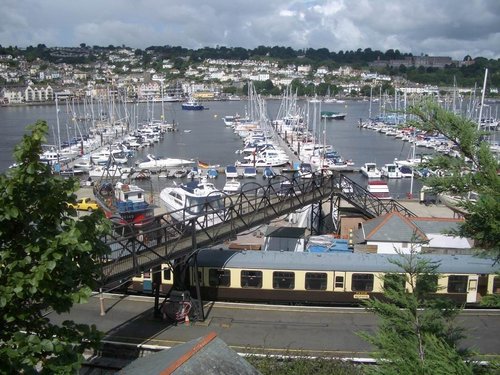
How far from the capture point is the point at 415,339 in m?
7.45

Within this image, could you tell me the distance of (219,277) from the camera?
46.8 ft

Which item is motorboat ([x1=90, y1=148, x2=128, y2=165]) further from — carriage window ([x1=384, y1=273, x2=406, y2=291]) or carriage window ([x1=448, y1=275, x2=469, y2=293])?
carriage window ([x1=384, y1=273, x2=406, y2=291])

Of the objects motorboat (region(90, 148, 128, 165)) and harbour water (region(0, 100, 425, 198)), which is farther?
harbour water (region(0, 100, 425, 198))

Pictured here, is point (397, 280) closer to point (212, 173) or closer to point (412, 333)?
point (412, 333)

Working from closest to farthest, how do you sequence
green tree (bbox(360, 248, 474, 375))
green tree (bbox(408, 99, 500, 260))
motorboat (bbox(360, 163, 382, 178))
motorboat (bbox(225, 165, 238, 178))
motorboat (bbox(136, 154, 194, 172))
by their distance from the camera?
green tree (bbox(408, 99, 500, 260)) < green tree (bbox(360, 248, 474, 375)) < motorboat (bbox(225, 165, 238, 178)) < motorboat (bbox(360, 163, 382, 178)) < motorboat (bbox(136, 154, 194, 172))

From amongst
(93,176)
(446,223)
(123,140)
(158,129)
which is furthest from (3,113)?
(446,223)

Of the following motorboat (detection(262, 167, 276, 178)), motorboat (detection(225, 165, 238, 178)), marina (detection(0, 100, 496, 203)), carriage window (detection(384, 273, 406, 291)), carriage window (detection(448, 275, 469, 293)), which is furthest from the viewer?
marina (detection(0, 100, 496, 203))

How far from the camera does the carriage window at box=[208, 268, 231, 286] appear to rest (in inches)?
559

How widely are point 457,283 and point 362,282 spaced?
276cm

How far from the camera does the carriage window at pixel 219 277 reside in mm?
14203

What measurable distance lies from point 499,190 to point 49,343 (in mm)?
4730

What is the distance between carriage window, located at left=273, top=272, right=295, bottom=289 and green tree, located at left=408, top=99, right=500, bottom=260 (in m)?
8.47

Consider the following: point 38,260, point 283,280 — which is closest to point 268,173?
point 283,280

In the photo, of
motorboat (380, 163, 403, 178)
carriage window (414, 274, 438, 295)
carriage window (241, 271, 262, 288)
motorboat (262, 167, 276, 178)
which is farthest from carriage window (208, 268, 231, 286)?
motorboat (380, 163, 403, 178)
